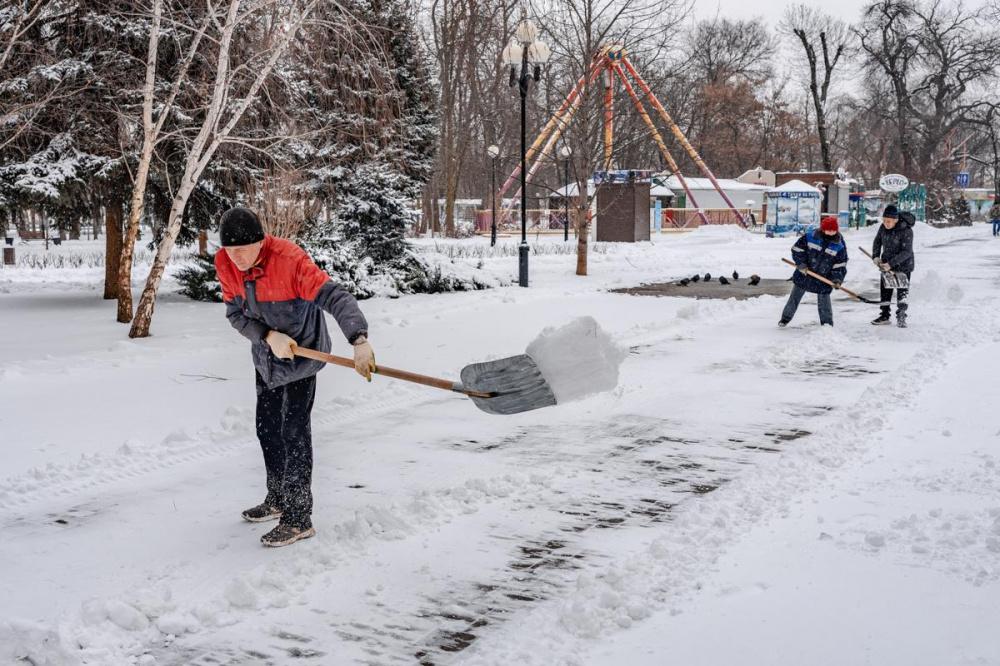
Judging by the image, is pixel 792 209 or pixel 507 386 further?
pixel 792 209

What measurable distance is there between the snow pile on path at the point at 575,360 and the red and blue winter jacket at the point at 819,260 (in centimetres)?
769

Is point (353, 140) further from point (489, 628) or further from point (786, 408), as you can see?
point (489, 628)

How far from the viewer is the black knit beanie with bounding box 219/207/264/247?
4.39 m

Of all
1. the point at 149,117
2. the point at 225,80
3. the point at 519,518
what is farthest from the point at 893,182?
the point at 519,518

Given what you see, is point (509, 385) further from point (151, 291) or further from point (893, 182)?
point (893, 182)

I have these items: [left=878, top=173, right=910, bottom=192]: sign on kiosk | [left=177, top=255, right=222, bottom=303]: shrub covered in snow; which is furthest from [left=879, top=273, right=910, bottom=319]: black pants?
[left=878, top=173, right=910, bottom=192]: sign on kiosk

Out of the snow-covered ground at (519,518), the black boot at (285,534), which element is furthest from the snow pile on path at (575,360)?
the black boot at (285,534)

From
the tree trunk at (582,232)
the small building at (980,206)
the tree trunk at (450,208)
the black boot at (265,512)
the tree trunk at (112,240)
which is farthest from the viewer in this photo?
the small building at (980,206)

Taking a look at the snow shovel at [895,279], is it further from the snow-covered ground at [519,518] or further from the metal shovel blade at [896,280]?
the snow-covered ground at [519,518]

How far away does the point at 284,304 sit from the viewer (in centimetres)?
460

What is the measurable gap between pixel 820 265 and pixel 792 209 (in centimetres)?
3161

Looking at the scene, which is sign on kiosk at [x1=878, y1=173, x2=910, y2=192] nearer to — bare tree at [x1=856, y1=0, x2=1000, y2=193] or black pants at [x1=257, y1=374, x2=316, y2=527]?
bare tree at [x1=856, y1=0, x2=1000, y2=193]

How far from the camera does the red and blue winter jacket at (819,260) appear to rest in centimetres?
1259

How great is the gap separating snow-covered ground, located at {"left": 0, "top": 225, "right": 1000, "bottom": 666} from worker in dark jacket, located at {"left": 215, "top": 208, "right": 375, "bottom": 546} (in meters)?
0.27
